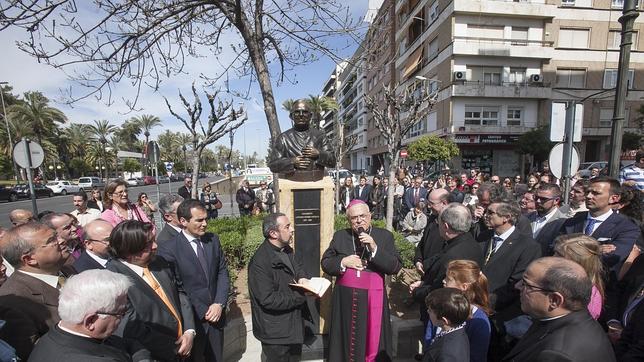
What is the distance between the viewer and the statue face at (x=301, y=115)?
4.27 metres

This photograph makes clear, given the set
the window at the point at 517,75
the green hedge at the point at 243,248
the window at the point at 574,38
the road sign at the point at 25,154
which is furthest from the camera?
the window at the point at 517,75

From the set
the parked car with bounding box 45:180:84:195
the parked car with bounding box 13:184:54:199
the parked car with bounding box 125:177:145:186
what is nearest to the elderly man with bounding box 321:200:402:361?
the parked car with bounding box 13:184:54:199

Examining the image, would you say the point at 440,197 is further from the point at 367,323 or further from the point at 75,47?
the point at 75,47

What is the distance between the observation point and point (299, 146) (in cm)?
431

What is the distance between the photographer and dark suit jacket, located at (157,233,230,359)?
2.91 m

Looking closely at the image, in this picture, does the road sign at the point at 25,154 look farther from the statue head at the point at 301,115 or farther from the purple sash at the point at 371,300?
the purple sash at the point at 371,300

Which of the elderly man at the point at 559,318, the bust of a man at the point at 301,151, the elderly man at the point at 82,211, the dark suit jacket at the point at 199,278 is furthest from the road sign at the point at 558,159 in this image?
the elderly man at the point at 82,211

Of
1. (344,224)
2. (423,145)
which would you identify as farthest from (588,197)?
(423,145)

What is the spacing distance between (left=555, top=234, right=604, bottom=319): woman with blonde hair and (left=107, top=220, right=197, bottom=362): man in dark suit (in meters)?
2.95

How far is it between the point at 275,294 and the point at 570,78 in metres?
32.3

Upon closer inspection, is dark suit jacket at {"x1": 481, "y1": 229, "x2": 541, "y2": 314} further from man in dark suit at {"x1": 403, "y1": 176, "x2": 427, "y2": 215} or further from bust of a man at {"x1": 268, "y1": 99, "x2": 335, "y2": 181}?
man in dark suit at {"x1": 403, "y1": 176, "x2": 427, "y2": 215}

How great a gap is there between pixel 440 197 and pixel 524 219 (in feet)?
3.36

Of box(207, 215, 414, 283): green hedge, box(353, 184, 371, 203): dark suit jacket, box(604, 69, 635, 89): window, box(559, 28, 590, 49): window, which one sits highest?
box(559, 28, 590, 49): window

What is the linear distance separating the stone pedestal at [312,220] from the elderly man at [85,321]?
253cm
